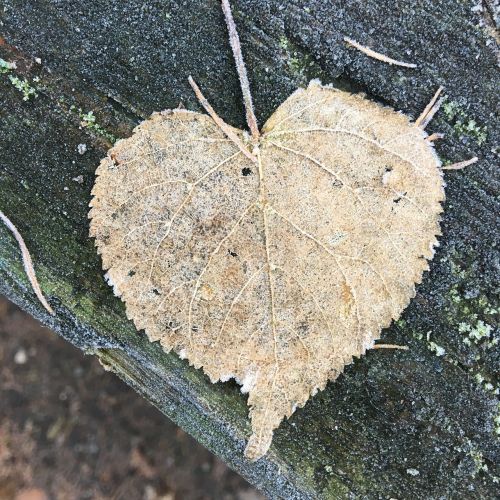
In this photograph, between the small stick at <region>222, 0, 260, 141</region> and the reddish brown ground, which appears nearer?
the small stick at <region>222, 0, 260, 141</region>

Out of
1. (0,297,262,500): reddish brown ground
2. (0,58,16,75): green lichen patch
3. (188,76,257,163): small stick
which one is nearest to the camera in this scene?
(188,76,257,163): small stick

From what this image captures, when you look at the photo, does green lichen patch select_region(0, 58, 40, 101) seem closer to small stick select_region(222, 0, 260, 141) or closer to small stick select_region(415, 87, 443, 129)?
small stick select_region(222, 0, 260, 141)

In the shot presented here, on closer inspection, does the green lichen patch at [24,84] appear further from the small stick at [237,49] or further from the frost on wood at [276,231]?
the small stick at [237,49]

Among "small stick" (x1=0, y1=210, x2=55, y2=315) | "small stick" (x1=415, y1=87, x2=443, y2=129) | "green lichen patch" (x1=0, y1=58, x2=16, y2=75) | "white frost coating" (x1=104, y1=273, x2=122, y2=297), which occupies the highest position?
"small stick" (x1=415, y1=87, x2=443, y2=129)

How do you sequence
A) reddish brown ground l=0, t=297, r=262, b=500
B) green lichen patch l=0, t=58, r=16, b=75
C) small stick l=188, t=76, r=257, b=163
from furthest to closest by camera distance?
reddish brown ground l=0, t=297, r=262, b=500 → green lichen patch l=0, t=58, r=16, b=75 → small stick l=188, t=76, r=257, b=163

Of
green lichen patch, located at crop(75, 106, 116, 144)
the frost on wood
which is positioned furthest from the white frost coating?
green lichen patch, located at crop(75, 106, 116, 144)

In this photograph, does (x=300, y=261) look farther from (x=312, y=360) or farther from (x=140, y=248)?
(x=140, y=248)

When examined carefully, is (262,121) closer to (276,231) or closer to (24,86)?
(276,231)
